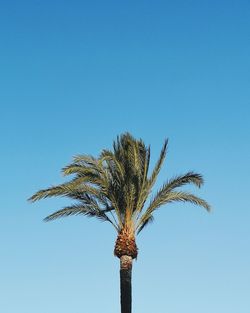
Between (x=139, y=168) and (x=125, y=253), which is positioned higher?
(x=139, y=168)

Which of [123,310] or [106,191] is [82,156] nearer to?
[106,191]

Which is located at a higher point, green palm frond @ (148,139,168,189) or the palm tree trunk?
green palm frond @ (148,139,168,189)

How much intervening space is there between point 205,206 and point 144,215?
296 centimetres

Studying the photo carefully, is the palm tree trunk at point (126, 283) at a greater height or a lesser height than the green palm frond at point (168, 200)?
lesser

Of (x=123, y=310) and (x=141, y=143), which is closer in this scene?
(x=123, y=310)

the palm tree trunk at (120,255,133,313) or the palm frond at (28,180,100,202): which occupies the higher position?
the palm frond at (28,180,100,202)

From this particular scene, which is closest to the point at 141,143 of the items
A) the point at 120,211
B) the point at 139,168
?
→ the point at 139,168

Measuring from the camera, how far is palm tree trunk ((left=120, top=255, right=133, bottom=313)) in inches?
1112

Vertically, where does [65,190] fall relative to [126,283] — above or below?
above

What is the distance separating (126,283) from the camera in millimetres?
28719

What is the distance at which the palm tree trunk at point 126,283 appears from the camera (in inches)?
1112

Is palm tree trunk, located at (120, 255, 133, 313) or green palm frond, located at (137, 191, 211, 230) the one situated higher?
green palm frond, located at (137, 191, 211, 230)

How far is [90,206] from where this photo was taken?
30.2 metres

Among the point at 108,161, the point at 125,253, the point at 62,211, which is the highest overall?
the point at 108,161
